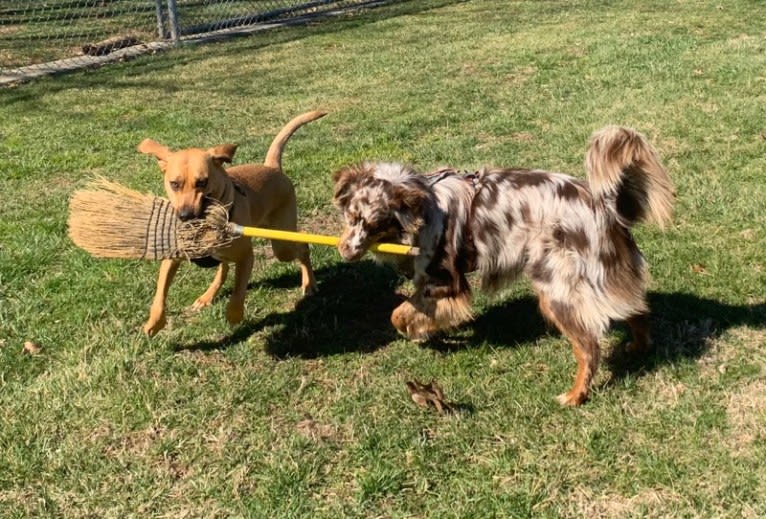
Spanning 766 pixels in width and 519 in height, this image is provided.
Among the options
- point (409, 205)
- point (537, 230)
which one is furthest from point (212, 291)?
point (537, 230)

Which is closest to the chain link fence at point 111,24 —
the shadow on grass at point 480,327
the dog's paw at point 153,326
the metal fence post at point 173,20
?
the metal fence post at point 173,20

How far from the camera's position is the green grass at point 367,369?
3.30m

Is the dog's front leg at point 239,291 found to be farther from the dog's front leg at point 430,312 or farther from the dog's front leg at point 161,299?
the dog's front leg at point 430,312

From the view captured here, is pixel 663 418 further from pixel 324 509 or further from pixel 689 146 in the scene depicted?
pixel 689 146

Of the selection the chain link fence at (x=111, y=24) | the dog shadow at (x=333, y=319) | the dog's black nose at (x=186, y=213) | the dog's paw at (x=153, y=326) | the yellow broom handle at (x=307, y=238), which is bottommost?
the dog shadow at (x=333, y=319)

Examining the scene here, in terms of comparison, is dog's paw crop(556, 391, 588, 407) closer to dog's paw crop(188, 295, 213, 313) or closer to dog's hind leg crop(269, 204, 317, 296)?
dog's hind leg crop(269, 204, 317, 296)

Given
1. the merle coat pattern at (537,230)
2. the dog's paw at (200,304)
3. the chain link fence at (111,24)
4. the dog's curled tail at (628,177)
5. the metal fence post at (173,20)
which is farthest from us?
the metal fence post at (173,20)

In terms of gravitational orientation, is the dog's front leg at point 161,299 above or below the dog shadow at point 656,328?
above

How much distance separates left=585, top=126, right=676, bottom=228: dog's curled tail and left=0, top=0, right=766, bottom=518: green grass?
860 millimetres

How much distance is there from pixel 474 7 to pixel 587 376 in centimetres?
1368

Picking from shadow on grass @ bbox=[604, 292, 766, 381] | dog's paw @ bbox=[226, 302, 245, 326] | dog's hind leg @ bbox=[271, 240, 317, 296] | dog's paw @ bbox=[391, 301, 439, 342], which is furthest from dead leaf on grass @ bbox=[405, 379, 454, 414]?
dog's hind leg @ bbox=[271, 240, 317, 296]

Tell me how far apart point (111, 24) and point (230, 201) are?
12.2 metres

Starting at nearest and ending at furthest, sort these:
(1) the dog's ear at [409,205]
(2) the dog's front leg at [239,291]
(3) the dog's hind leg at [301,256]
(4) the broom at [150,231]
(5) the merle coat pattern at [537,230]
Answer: (5) the merle coat pattern at [537,230] < (1) the dog's ear at [409,205] < (4) the broom at [150,231] < (2) the dog's front leg at [239,291] < (3) the dog's hind leg at [301,256]

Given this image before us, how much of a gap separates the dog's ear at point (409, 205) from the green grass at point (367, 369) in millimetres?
839
